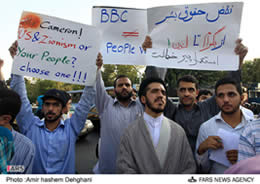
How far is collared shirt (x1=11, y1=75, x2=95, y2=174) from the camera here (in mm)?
1874

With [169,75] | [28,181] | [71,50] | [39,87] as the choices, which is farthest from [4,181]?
[39,87]

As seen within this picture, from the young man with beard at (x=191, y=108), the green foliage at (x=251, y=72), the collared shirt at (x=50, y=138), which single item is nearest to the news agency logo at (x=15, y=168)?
the collared shirt at (x=50, y=138)

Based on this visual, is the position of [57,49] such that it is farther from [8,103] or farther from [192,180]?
[192,180]

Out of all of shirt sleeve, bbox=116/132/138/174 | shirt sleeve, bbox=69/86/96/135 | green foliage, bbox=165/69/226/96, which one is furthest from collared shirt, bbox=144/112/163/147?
green foliage, bbox=165/69/226/96

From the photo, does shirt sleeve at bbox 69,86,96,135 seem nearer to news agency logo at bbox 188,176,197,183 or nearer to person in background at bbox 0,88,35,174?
person in background at bbox 0,88,35,174

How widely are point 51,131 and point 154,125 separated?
1107mm

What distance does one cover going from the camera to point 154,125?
180cm

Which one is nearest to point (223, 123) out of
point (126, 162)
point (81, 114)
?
point (126, 162)

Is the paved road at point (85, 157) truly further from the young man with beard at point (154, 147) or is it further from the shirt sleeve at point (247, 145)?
the shirt sleeve at point (247, 145)

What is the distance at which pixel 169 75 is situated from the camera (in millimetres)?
24719

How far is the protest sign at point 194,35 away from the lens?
254cm

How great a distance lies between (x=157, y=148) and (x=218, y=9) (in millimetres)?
2093

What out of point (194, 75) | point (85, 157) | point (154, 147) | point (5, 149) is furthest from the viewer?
point (194, 75)

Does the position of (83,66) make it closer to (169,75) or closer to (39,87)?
(169,75)
